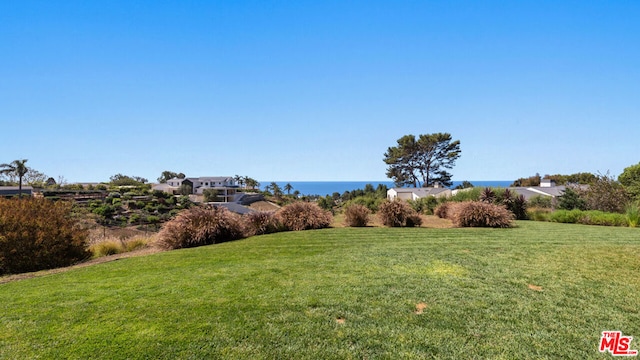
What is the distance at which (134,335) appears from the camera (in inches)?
138

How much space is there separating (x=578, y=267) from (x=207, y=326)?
6619mm

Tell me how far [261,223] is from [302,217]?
1.63 meters

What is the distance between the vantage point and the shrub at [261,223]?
12.3 metres

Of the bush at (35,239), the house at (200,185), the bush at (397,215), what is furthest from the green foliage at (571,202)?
the house at (200,185)

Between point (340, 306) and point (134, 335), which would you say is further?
point (340, 306)

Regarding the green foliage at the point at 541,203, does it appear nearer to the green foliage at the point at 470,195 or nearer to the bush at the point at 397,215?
the green foliage at the point at 470,195

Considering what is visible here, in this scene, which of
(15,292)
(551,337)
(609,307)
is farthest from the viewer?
(15,292)

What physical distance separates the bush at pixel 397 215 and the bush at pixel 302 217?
226cm

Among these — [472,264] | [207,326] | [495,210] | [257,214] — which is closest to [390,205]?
[495,210]

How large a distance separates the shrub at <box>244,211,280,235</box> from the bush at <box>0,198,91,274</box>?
509cm

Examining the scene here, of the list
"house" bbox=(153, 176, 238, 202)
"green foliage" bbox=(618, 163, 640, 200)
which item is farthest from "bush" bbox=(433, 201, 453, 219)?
"house" bbox=(153, 176, 238, 202)

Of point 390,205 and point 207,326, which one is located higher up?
point 390,205

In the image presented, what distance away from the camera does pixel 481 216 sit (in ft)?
42.3

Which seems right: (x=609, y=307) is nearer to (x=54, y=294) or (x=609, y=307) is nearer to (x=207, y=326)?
(x=207, y=326)
